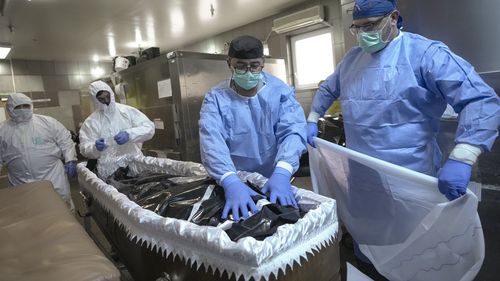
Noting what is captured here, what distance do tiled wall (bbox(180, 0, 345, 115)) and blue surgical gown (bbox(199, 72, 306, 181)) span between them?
256 centimetres

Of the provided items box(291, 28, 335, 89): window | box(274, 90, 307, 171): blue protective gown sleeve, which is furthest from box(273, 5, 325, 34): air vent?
box(274, 90, 307, 171): blue protective gown sleeve

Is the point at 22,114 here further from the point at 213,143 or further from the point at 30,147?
the point at 213,143

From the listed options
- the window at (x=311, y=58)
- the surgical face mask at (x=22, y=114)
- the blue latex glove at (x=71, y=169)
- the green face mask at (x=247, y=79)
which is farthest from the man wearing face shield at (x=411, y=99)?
the window at (x=311, y=58)

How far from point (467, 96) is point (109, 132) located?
203 cm

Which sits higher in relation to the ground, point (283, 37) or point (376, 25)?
point (283, 37)

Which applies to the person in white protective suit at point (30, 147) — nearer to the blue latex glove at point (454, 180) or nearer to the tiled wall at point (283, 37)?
the blue latex glove at point (454, 180)

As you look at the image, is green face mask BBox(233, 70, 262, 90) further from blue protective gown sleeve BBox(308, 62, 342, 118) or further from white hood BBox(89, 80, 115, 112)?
white hood BBox(89, 80, 115, 112)

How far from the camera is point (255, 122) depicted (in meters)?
1.30

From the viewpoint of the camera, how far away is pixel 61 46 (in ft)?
15.8

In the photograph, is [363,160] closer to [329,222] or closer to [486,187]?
[329,222]

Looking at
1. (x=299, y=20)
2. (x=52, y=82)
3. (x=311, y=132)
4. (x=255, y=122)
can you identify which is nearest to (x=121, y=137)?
(x=255, y=122)

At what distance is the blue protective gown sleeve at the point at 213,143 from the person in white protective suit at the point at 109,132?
101 centimetres

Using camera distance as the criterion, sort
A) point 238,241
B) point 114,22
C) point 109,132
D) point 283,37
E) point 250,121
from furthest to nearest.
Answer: point 283,37
point 114,22
point 109,132
point 250,121
point 238,241

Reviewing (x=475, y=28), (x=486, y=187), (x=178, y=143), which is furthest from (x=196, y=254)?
(x=178, y=143)
